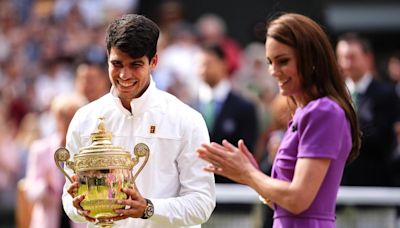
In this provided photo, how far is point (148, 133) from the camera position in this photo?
6.68m

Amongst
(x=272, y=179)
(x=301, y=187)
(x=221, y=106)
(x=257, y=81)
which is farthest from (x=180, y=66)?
(x=301, y=187)

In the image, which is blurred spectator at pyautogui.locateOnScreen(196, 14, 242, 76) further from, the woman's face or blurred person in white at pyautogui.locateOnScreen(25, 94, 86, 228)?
the woman's face

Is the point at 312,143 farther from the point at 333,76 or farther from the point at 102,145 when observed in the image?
the point at 102,145

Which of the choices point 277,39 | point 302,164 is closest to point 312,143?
point 302,164

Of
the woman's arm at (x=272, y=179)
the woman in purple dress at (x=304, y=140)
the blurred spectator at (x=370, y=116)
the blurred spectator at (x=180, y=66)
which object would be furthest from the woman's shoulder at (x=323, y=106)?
the blurred spectator at (x=180, y=66)

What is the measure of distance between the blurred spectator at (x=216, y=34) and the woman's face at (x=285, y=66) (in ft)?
29.9

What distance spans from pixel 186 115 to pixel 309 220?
3.33ft

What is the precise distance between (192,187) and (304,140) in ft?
2.72

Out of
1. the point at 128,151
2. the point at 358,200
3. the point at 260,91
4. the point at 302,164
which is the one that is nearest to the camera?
the point at 302,164

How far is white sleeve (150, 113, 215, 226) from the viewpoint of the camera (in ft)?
21.5

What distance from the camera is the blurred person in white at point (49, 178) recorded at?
10172mm

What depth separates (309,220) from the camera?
605cm

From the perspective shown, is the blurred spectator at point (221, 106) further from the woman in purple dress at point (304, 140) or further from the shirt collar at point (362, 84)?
the woman in purple dress at point (304, 140)

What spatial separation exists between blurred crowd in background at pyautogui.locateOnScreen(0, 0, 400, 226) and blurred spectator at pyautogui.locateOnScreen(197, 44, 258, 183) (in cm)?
1
